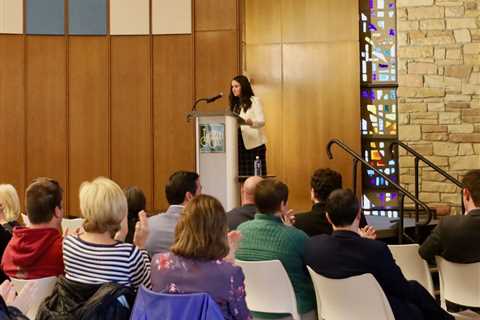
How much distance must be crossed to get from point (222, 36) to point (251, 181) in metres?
4.81

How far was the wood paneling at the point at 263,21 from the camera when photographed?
29.4 feet

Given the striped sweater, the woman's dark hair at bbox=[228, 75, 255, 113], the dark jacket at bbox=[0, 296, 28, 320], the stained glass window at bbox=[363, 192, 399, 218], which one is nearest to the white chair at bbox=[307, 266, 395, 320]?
the striped sweater

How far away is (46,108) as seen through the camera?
8.56 meters

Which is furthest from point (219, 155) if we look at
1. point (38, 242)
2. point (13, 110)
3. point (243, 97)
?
point (13, 110)

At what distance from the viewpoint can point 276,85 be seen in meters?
8.89

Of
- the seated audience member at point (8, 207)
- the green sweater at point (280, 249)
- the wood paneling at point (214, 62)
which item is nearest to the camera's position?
the green sweater at point (280, 249)

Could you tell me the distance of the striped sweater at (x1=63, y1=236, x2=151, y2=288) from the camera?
2529mm

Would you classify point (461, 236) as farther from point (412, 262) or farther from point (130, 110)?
point (130, 110)

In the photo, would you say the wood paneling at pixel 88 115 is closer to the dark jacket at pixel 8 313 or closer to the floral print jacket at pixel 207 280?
the floral print jacket at pixel 207 280

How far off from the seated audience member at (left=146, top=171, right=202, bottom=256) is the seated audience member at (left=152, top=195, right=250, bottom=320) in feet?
3.13

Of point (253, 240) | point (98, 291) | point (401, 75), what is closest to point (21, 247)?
point (98, 291)

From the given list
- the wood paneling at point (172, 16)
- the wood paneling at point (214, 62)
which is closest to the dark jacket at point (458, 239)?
the wood paneling at point (214, 62)

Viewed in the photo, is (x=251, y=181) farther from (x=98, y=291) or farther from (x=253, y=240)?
(x=98, y=291)

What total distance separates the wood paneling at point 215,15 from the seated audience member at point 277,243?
5.48 m
